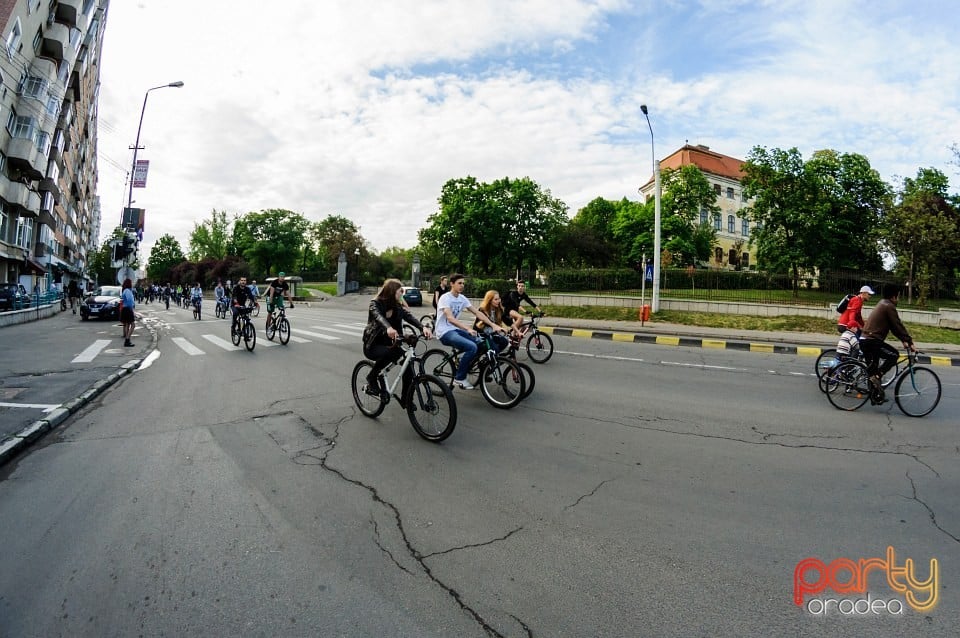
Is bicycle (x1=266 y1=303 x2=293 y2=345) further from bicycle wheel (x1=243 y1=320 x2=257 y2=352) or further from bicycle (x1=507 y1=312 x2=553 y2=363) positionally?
bicycle (x1=507 y1=312 x2=553 y2=363)

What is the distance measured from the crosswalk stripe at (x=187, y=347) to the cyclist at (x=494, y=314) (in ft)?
26.0

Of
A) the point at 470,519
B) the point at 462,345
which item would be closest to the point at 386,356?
the point at 462,345

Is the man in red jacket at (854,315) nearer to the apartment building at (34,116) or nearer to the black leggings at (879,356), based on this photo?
the black leggings at (879,356)

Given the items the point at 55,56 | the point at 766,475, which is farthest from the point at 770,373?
the point at 55,56

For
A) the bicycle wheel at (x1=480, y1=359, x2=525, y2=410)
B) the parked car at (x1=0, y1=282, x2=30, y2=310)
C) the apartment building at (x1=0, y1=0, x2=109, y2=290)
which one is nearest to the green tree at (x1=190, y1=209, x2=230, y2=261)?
the apartment building at (x1=0, y1=0, x2=109, y2=290)

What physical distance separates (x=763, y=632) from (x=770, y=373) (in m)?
9.16

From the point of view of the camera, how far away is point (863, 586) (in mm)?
2930

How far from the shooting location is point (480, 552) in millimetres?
3184

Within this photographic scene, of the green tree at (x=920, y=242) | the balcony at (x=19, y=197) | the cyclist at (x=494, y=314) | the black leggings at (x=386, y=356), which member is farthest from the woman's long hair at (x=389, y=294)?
the balcony at (x=19, y=197)

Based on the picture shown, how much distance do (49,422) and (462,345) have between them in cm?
520

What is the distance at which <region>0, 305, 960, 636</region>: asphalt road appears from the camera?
2.61 m

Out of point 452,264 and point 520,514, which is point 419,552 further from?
point 452,264

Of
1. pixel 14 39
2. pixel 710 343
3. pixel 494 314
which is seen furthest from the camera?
pixel 14 39

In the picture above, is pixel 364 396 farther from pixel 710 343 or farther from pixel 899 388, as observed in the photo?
pixel 710 343
